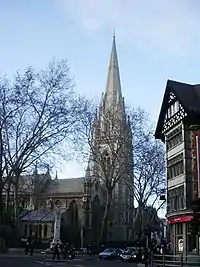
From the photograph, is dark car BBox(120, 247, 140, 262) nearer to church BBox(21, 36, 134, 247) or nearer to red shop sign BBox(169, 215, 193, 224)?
red shop sign BBox(169, 215, 193, 224)

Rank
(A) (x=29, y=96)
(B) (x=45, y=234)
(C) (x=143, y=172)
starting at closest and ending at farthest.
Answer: (A) (x=29, y=96) → (C) (x=143, y=172) → (B) (x=45, y=234)

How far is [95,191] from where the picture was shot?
96.2 metres

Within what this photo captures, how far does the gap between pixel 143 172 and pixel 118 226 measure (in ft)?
140

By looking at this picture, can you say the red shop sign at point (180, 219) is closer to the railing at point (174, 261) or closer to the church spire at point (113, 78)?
the railing at point (174, 261)

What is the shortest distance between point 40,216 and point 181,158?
→ 56691 millimetres

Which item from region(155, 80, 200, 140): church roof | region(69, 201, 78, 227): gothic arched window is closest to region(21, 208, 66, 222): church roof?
region(69, 201, 78, 227): gothic arched window

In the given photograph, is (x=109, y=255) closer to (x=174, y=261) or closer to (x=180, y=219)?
(x=180, y=219)

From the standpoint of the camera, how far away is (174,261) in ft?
92.1

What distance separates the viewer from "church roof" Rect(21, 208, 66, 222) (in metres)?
91.4

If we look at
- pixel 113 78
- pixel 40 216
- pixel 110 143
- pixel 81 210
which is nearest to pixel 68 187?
pixel 81 210

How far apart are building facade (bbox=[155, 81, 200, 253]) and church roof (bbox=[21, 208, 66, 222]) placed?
4881cm

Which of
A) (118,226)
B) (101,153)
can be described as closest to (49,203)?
(118,226)

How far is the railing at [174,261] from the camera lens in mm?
27286

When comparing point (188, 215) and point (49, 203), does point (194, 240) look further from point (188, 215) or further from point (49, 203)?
point (49, 203)
